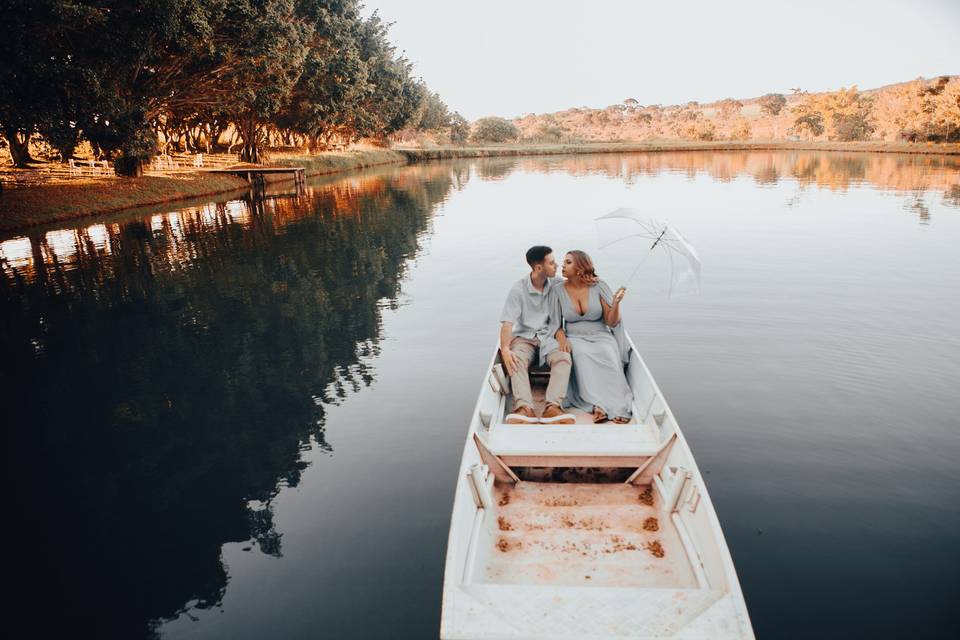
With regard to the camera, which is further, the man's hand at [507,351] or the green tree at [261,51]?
the green tree at [261,51]

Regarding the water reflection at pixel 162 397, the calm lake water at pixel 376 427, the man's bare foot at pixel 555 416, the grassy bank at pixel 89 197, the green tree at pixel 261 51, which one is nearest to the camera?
the calm lake water at pixel 376 427

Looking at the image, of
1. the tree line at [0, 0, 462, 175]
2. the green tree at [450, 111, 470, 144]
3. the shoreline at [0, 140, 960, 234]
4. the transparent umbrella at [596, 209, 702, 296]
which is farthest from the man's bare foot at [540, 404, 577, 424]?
the green tree at [450, 111, 470, 144]

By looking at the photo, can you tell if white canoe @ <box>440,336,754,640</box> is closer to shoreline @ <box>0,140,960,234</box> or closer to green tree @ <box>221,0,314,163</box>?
green tree @ <box>221,0,314,163</box>

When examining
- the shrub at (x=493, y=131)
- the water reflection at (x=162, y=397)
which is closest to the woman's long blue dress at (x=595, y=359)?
the water reflection at (x=162, y=397)

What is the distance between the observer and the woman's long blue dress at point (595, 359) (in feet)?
22.2

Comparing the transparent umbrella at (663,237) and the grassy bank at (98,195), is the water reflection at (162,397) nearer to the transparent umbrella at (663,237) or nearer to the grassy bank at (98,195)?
the transparent umbrella at (663,237)

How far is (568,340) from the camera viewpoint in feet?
24.4

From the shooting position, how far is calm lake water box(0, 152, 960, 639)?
16.7 feet

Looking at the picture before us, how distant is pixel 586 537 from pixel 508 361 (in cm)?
272

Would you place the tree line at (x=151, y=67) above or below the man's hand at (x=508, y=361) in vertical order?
above

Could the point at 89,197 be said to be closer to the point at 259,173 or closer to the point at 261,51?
the point at 261,51

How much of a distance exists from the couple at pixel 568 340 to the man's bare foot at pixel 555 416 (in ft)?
0.04

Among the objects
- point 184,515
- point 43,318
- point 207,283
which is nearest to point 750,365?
point 184,515

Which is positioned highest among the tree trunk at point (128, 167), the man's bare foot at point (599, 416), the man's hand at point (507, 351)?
the tree trunk at point (128, 167)
